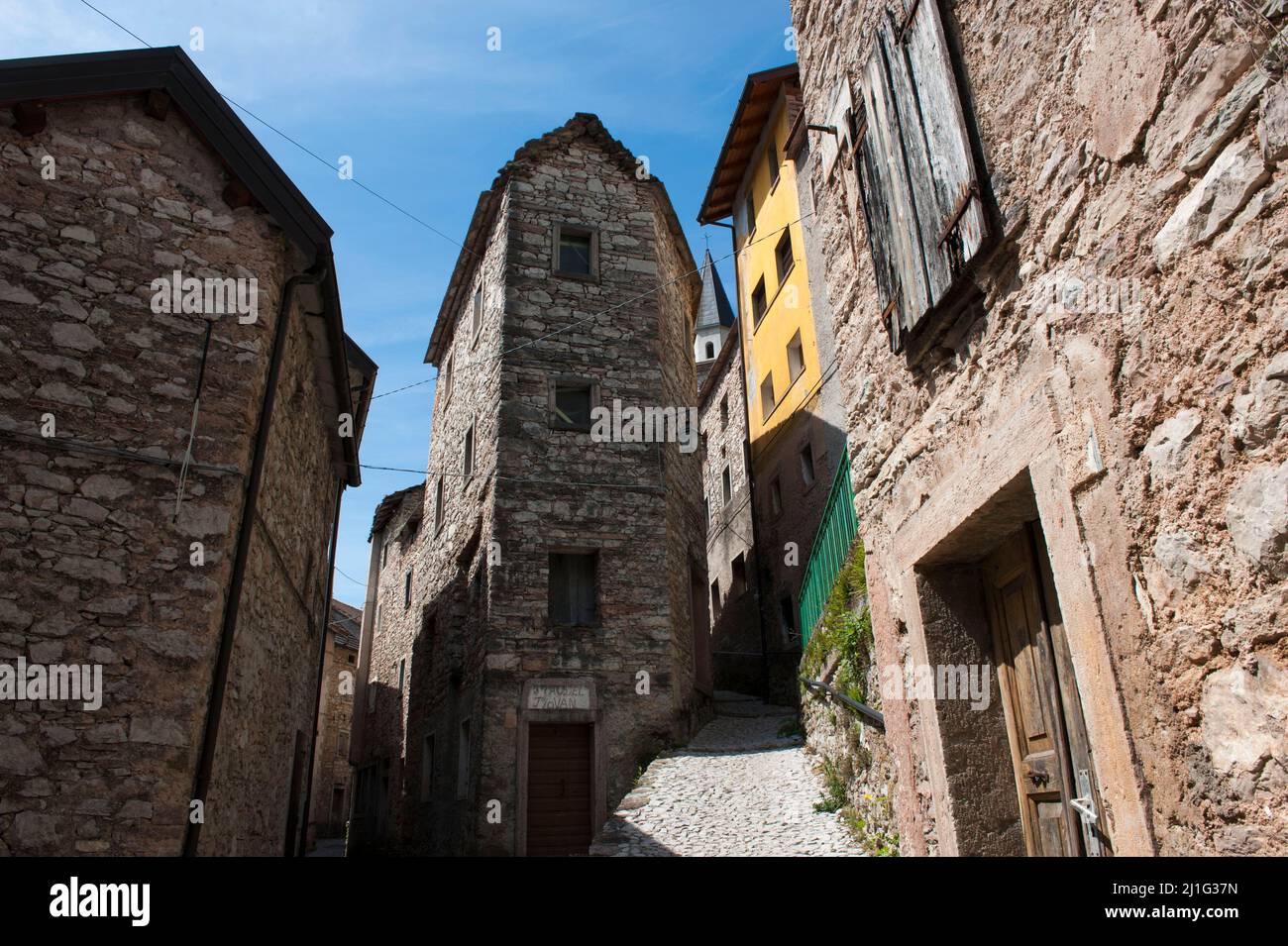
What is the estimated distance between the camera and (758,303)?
1853cm

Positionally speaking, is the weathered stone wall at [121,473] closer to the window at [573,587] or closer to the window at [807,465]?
the window at [573,587]

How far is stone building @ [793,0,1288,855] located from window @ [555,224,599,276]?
29.7ft

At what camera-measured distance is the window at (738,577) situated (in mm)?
19016

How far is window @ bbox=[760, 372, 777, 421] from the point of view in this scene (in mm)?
17781

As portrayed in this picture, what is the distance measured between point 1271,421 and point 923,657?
219cm

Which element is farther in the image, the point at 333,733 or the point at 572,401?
the point at 333,733

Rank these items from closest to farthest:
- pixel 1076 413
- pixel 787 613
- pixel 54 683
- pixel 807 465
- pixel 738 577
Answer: pixel 1076 413 < pixel 54 683 < pixel 807 465 < pixel 787 613 < pixel 738 577

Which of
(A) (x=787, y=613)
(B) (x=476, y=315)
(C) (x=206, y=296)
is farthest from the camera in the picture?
(A) (x=787, y=613)

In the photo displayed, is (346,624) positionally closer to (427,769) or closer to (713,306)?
(427,769)

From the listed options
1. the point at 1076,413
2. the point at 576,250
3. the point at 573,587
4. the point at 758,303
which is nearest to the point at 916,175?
the point at 1076,413

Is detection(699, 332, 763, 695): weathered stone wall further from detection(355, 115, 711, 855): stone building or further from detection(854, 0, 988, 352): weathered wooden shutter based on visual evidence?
detection(854, 0, 988, 352): weathered wooden shutter

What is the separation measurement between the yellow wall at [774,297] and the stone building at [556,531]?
2004 mm

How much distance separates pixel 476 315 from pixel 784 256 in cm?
621
